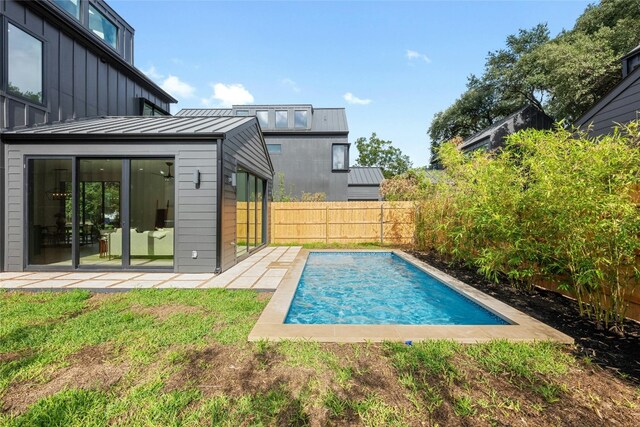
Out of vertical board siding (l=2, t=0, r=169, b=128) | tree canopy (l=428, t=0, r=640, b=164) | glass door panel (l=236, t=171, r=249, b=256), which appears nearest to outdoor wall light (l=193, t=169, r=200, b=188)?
glass door panel (l=236, t=171, r=249, b=256)

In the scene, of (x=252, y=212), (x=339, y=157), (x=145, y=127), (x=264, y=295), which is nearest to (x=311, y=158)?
(x=339, y=157)

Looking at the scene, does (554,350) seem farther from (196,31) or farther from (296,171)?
(296,171)

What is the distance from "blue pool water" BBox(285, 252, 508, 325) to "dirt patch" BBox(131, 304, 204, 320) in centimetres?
128

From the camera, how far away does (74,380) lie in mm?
2240

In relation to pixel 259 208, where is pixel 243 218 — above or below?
below

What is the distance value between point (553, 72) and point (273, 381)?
2159 cm

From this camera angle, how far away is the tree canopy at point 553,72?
15148 mm

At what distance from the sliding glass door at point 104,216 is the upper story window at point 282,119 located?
12.8 m

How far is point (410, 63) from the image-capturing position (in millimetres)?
12930

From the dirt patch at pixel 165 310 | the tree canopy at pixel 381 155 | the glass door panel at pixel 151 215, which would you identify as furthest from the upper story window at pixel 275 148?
the tree canopy at pixel 381 155

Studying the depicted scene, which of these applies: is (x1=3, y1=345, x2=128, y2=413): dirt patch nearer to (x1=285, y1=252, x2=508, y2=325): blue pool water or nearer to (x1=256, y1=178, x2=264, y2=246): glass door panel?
(x1=285, y1=252, x2=508, y2=325): blue pool water

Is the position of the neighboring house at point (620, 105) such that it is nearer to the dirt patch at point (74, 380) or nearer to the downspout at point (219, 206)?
the downspout at point (219, 206)

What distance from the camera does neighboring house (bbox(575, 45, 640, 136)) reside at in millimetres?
6609

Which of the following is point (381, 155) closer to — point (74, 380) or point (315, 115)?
point (315, 115)
